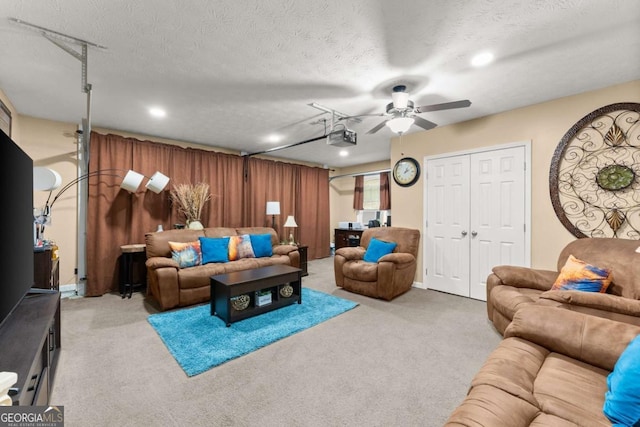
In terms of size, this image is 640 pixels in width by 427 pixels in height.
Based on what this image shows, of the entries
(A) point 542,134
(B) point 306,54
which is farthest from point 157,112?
(A) point 542,134

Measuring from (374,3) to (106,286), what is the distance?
4766mm

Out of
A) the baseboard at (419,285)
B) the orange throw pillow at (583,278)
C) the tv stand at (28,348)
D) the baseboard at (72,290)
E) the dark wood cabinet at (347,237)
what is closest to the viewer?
the tv stand at (28,348)

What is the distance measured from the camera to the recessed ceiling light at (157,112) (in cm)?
333

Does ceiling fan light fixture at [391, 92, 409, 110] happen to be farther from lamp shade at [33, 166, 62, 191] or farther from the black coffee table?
lamp shade at [33, 166, 62, 191]

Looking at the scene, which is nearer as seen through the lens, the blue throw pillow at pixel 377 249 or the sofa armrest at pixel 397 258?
the sofa armrest at pixel 397 258

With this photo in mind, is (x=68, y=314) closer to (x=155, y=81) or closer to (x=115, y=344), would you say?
(x=115, y=344)

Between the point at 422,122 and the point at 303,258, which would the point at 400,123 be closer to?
the point at 422,122

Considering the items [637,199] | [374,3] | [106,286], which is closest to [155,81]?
[374,3]

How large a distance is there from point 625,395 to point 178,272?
3.74m

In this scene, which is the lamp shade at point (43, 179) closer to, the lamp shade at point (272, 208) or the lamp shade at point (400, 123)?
the lamp shade at point (272, 208)

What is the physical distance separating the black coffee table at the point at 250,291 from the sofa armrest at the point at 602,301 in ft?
8.36

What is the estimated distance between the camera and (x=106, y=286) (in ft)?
12.9

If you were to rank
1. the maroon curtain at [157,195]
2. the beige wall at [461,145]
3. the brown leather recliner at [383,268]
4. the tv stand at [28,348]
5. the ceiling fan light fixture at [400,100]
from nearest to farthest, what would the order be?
1. the tv stand at [28,348]
2. the ceiling fan light fixture at [400,100]
3. the beige wall at [461,145]
4. the brown leather recliner at [383,268]
5. the maroon curtain at [157,195]

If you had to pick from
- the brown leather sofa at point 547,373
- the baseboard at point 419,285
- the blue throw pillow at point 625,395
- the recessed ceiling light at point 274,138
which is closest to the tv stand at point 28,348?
the brown leather sofa at point 547,373
